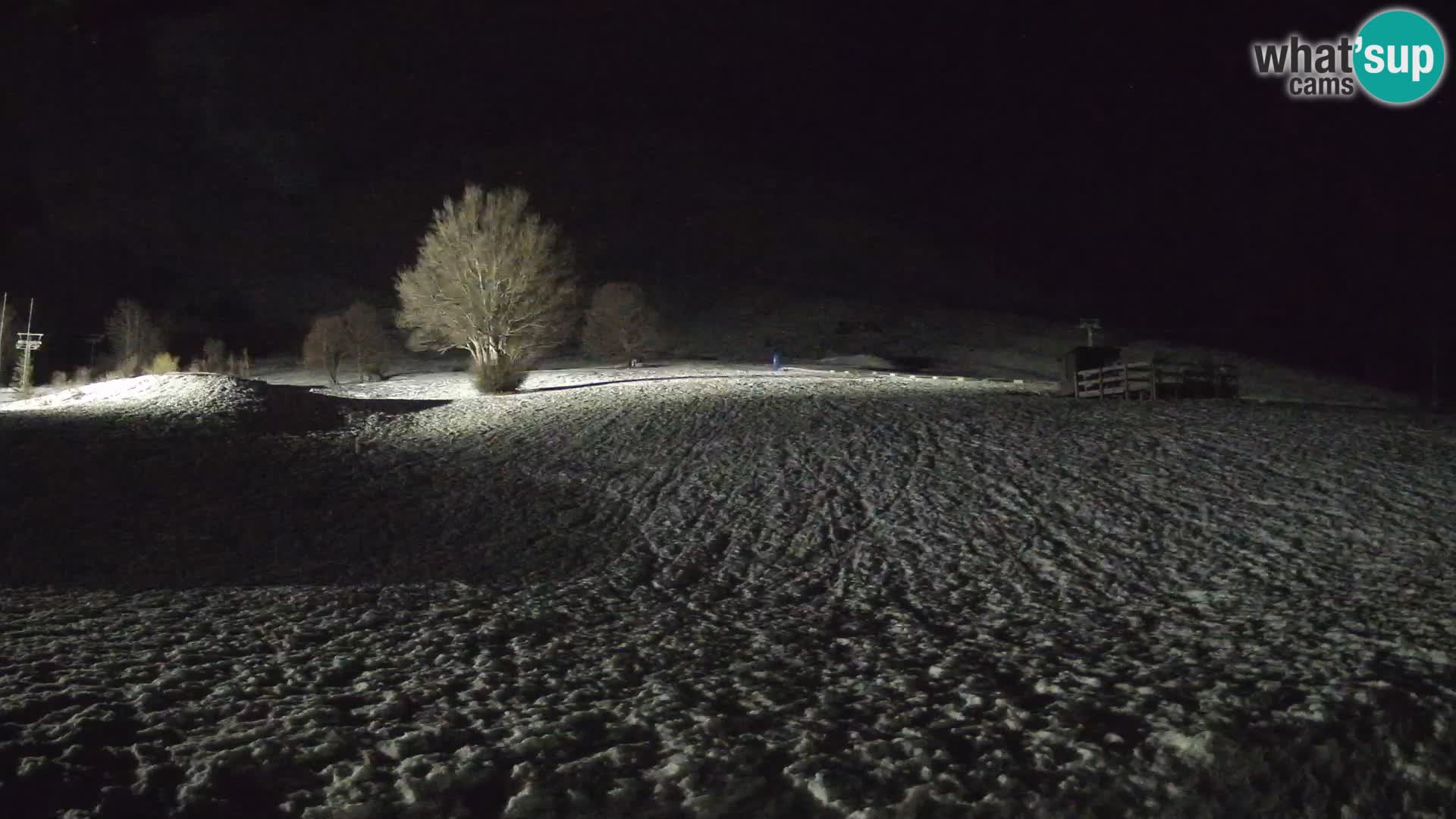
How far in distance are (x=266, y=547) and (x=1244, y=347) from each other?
374ft

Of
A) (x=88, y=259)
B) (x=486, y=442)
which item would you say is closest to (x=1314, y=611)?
(x=486, y=442)

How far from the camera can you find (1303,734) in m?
5.70

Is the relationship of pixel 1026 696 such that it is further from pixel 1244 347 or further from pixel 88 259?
pixel 88 259

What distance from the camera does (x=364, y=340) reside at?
83.4 m

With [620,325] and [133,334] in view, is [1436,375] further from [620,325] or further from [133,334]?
[133,334]

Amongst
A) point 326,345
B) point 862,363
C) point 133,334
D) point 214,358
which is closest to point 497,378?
point 862,363

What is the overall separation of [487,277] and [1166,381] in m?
32.6

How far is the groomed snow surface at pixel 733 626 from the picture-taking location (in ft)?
16.6

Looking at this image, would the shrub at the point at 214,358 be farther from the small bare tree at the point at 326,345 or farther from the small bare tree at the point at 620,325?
the small bare tree at the point at 620,325

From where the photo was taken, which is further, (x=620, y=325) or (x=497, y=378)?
(x=620, y=325)

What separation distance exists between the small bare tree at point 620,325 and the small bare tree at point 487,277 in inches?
1259

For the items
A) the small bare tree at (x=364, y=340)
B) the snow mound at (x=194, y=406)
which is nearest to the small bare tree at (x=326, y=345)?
the small bare tree at (x=364, y=340)

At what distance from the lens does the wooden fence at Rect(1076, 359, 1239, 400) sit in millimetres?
29703

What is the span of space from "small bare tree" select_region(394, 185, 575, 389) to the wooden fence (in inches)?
1112
